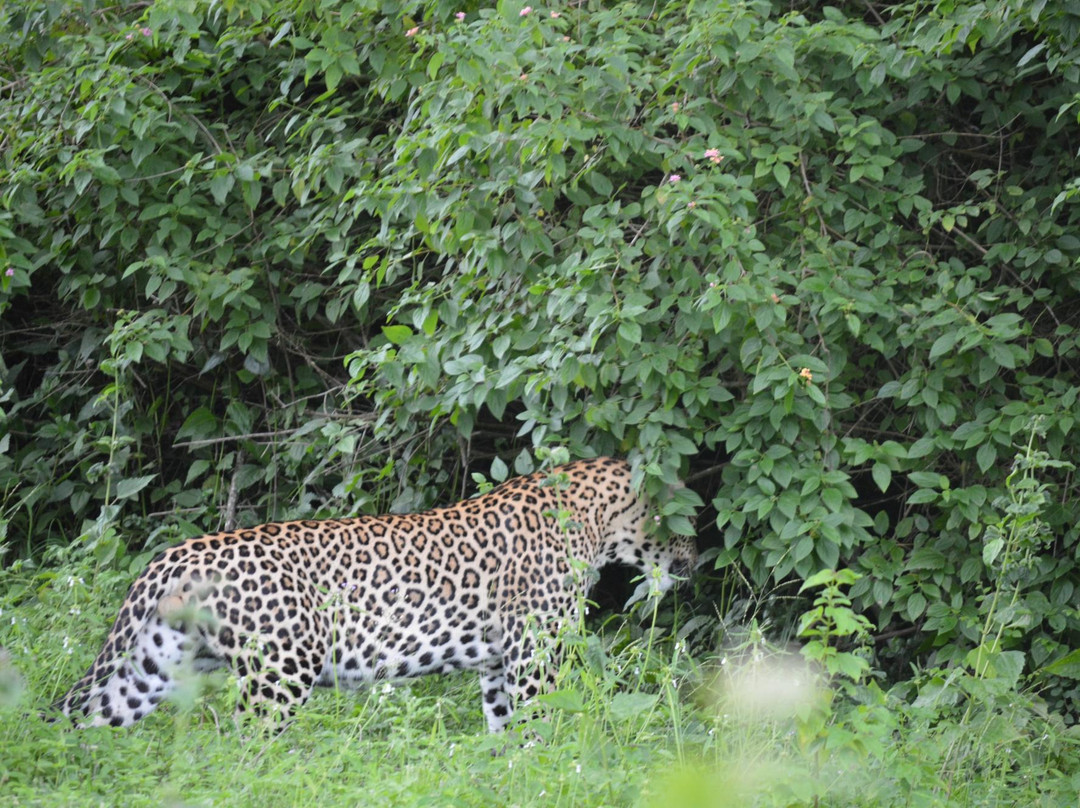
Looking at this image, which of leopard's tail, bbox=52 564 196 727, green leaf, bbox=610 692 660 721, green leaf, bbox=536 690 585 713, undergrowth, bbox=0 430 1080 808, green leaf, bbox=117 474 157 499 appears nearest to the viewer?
undergrowth, bbox=0 430 1080 808

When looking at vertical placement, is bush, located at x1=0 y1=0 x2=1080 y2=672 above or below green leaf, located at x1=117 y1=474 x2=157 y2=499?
above

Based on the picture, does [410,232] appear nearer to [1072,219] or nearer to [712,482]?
[712,482]

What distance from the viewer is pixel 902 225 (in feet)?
21.8

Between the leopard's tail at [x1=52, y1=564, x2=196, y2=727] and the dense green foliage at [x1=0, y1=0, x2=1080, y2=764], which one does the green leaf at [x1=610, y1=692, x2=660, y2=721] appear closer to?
the dense green foliage at [x1=0, y1=0, x2=1080, y2=764]

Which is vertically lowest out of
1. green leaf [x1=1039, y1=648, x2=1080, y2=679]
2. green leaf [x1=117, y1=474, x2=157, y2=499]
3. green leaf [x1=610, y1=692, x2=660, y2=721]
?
green leaf [x1=1039, y1=648, x2=1080, y2=679]

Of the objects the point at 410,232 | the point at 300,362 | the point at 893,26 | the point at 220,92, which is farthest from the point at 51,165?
the point at 893,26

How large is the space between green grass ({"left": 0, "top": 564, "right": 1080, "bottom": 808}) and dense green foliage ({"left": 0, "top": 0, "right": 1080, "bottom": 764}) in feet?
1.07

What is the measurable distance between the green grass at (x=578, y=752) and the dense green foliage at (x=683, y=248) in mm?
325

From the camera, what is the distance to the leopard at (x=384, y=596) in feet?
16.5

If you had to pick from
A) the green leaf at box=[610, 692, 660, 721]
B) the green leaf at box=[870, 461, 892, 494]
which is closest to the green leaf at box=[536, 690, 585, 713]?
the green leaf at box=[610, 692, 660, 721]

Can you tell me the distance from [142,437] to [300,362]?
3.64 feet

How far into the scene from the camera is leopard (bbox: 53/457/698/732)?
198 inches

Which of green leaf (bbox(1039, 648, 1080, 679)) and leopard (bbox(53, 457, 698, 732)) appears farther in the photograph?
green leaf (bbox(1039, 648, 1080, 679))

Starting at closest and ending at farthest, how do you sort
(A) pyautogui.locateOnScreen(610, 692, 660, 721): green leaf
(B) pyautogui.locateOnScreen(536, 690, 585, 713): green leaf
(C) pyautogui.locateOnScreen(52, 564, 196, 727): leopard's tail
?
1. (B) pyautogui.locateOnScreen(536, 690, 585, 713): green leaf
2. (A) pyautogui.locateOnScreen(610, 692, 660, 721): green leaf
3. (C) pyautogui.locateOnScreen(52, 564, 196, 727): leopard's tail
